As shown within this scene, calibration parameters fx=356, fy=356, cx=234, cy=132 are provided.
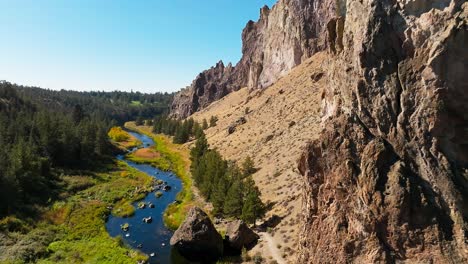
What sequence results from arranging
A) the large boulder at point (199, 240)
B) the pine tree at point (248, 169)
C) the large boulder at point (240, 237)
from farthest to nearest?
the pine tree at point (248, 169), the large boulder at point (240, 237), the large boulder at point (199, 240)

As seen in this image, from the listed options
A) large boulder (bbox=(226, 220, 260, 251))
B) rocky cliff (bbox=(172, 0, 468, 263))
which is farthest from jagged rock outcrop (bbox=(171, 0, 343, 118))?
rocky cliff (bbox=(172, 0, 468, 263))

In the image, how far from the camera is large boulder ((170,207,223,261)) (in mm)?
44438

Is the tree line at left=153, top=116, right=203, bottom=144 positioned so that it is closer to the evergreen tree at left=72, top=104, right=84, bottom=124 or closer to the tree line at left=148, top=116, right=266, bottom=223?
the evergreen tree at left=72, top=104, right=84, bottom=124

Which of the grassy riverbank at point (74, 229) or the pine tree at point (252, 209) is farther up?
the pine tree at point (252, 209)

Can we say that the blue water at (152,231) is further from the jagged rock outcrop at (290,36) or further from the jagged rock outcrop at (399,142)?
the jagged rock outcrop at (290,36)

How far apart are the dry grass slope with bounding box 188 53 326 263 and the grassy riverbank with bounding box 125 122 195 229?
12.3m

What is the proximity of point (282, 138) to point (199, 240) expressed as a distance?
1909 inches

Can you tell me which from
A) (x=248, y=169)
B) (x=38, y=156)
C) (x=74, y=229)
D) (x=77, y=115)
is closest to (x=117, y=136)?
(x=77, y=115)

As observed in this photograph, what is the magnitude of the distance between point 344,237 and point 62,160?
86.5 meters

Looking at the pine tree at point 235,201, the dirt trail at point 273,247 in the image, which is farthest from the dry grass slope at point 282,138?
the pine tree at point 235,201

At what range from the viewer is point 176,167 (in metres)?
106

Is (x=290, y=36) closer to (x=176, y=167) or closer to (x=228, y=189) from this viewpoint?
(x=176, y=167)

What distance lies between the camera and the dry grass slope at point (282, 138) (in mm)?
49812

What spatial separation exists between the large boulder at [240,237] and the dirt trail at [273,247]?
4.37 feet
